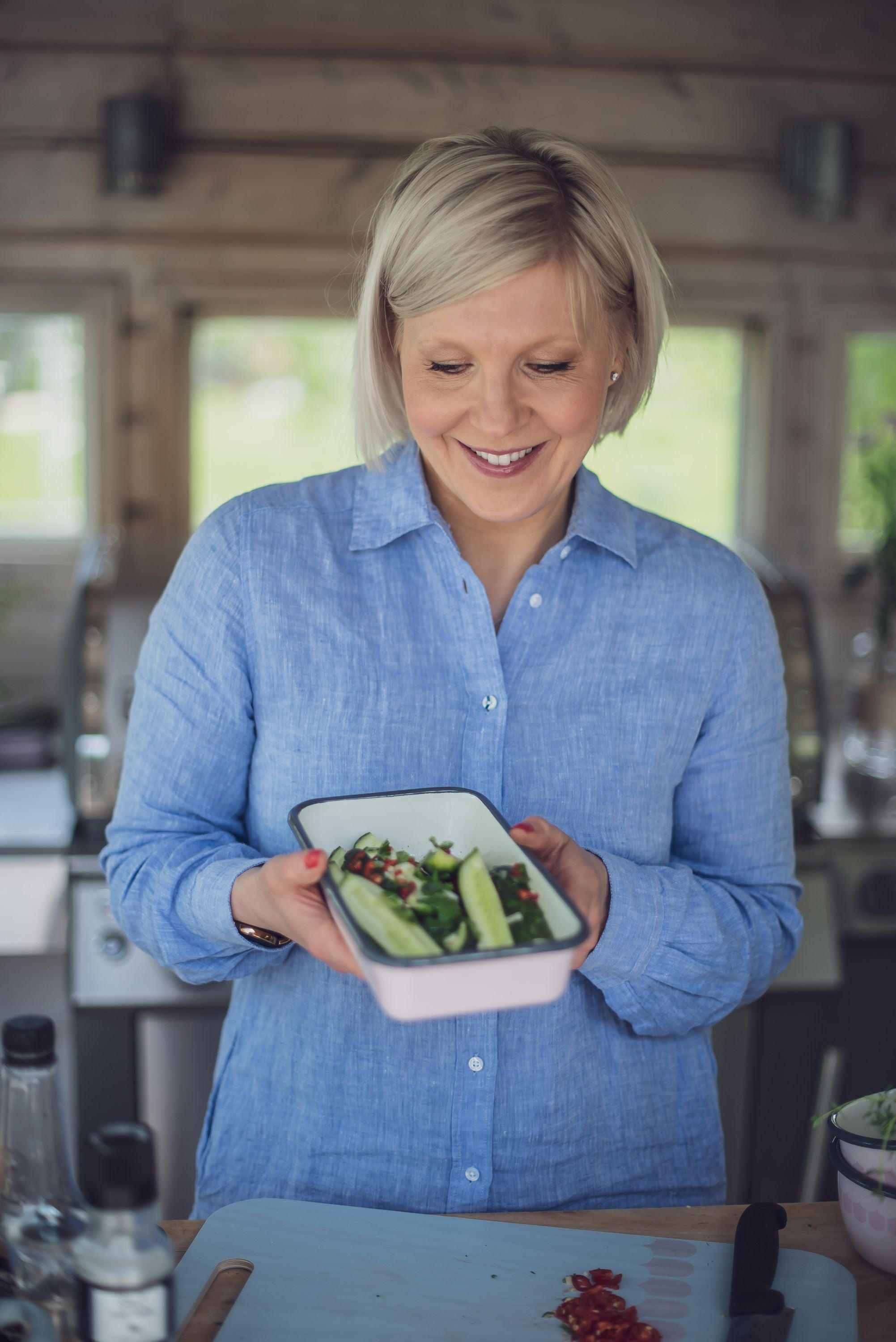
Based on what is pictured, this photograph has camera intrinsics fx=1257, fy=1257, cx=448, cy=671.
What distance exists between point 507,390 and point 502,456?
65 mm

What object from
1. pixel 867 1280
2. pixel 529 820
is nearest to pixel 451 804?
pixel 529 820

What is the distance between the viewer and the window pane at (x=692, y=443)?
108 inches

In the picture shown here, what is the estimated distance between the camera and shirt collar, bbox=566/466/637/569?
129cm

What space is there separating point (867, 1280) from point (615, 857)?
1.27 feet

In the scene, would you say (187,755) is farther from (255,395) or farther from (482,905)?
(255,395)

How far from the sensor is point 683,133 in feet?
8.23

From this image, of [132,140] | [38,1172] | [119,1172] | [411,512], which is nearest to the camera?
[119,1172]

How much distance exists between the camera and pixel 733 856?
4.18 ft

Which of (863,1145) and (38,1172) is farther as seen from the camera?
(863,1145)

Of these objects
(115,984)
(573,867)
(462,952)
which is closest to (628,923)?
(573,867)

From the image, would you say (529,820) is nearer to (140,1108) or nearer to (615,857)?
(615,857)

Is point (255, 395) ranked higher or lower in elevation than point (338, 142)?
lower

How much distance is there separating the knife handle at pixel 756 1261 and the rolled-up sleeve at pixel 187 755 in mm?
462

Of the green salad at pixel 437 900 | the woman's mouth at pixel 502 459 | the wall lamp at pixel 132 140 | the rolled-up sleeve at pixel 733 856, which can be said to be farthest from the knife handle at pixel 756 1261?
the wall lamp at pixel 132 140
